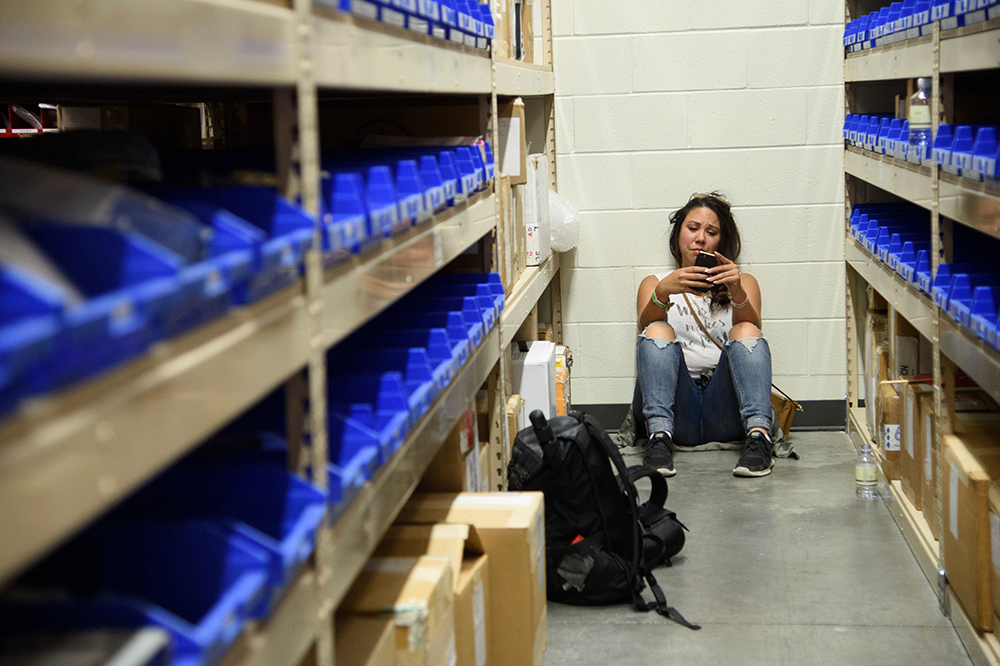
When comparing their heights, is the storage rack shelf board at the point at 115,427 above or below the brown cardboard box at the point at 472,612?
above

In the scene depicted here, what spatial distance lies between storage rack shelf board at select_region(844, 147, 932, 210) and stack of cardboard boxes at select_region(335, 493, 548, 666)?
140cm

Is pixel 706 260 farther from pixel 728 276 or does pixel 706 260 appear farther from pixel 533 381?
pixel 533 381

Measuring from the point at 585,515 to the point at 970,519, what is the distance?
3.21ft

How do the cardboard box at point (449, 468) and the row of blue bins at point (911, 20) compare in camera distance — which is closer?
the row of blue bins at point (911, 20)

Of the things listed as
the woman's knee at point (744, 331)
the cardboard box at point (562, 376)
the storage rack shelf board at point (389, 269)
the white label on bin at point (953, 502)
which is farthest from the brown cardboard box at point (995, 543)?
the woman's knee at point (744, 331)

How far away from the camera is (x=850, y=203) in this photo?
4469 mm

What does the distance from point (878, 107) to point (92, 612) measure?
14.1ft

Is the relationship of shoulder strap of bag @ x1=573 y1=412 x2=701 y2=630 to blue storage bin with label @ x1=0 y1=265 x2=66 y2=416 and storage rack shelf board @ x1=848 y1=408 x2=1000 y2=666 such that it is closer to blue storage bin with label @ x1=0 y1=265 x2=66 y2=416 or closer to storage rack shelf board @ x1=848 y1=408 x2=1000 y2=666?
storage rack shelf board @ x1=848 y1=408 x2=1000 y2=666

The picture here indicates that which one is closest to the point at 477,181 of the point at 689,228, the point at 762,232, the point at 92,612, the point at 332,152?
the point at 332,152

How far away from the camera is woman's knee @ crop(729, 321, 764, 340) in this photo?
4281 millimetres

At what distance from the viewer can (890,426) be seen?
137 inches

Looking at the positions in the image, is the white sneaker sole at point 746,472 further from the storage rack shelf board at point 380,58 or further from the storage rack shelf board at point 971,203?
the storage rack shelf board at point 380,58

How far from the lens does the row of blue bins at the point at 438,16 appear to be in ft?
4.91

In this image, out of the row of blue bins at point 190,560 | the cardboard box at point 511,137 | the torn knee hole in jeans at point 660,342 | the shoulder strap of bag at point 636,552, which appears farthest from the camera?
the torn knee hole in jeans at point 660,342
